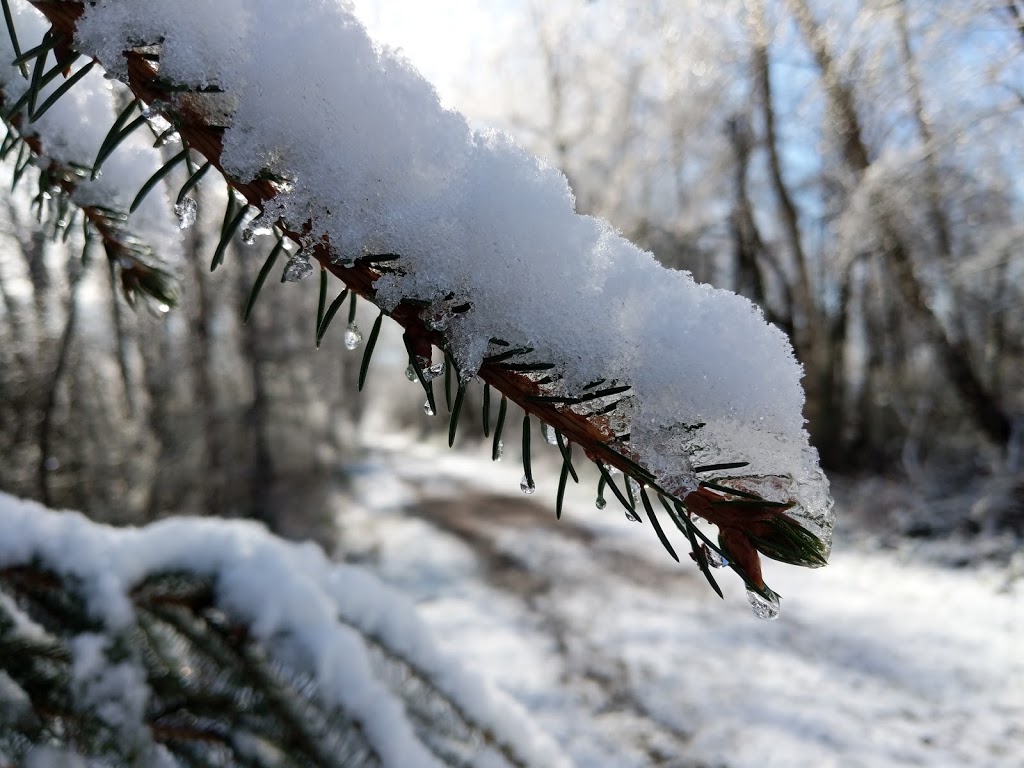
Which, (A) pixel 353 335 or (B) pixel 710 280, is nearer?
(A) pixel 353 335

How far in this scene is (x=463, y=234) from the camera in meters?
0.34

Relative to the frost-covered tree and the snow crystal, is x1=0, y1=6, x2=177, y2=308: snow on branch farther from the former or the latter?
the frost-covered tree

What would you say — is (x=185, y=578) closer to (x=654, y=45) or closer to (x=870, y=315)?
(x=654, y=45)

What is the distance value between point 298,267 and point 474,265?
10cm

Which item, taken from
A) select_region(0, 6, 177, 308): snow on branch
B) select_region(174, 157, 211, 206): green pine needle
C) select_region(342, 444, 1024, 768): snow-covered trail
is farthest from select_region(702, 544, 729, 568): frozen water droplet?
select_region(342, 444, 1024, 768): snow-covered trail

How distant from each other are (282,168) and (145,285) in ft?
1.36

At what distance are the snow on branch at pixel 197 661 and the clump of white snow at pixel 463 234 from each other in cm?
66

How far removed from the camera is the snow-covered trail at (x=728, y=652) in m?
2.78

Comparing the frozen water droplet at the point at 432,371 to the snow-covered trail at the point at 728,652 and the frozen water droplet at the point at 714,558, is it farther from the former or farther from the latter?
the snow-covered trail at the point at 728,652

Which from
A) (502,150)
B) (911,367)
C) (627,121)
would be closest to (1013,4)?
(502,150)

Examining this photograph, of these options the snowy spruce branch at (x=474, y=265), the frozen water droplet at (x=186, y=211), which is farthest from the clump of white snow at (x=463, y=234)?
the frozen water droplet at (x=186, y=211)

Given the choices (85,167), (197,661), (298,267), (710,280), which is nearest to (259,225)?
(298,267)

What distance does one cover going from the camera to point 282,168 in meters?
0.32

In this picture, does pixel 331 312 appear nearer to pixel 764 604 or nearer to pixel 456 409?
pixel 456 409
